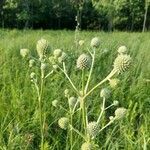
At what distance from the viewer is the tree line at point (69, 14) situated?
4747cm

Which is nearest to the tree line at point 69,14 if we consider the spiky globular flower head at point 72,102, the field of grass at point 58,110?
the field of grass at point 58,110

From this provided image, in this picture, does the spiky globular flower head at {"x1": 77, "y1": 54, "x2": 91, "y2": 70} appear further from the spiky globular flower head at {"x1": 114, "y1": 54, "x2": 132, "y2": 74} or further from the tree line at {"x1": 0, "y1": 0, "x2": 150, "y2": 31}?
the tree line at {"x1": 0, "y1": 0, "x2": 150, "y2": 31}

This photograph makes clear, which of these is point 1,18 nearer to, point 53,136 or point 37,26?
point 37,26

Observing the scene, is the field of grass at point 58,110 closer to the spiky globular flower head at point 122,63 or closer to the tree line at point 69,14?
the spiky globular flower head at point 122,63

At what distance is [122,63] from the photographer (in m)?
1.53

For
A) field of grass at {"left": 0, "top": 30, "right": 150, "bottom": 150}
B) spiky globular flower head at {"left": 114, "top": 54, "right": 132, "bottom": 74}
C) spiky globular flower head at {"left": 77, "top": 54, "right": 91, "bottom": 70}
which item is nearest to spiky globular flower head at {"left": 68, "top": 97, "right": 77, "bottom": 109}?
spiky globular flower head at {"left": 77, "top": 54, "right": 91, "bottom": 70}

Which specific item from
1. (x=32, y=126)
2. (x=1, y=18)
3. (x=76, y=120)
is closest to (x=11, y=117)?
(x=32, y=126)

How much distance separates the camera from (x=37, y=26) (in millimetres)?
52406

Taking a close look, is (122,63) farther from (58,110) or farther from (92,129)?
(58,110)

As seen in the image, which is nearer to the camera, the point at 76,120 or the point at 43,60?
the point at 43,60

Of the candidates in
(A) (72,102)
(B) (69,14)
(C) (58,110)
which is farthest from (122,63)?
(B) (69,14)

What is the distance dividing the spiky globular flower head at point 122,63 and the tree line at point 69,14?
1768 inches

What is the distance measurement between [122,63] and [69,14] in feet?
166

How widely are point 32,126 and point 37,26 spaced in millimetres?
49149
